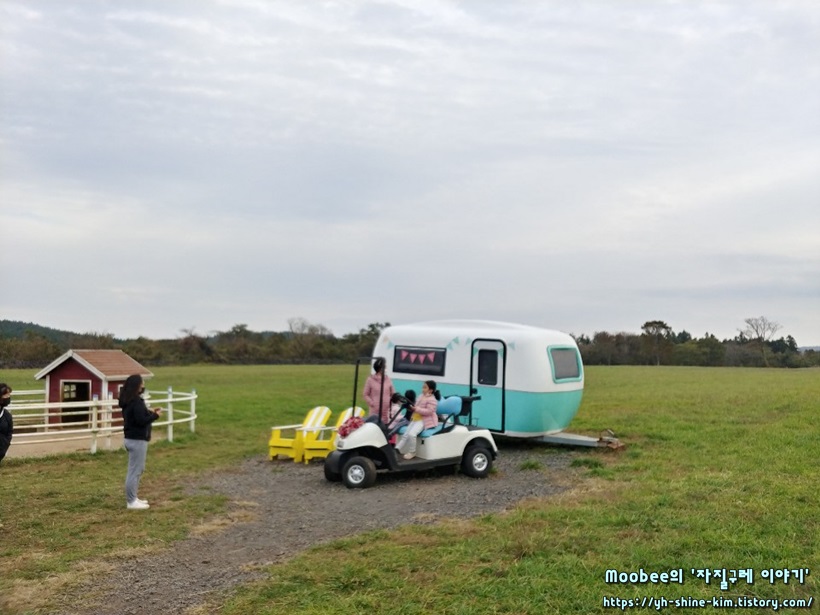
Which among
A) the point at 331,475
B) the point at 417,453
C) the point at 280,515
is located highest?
the point at 417,453

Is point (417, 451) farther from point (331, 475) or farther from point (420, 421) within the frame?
point (331, 475)

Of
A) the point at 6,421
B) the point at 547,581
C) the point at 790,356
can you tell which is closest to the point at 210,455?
the point at 6,421

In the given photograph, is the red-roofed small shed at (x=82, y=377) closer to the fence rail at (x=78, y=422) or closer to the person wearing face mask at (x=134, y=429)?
the fence rail at (x=78, y=422)

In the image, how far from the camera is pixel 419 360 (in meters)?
16.8

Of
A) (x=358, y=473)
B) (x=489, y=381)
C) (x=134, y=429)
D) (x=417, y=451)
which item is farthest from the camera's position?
(x=489, y=381)

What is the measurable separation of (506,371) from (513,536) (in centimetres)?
741

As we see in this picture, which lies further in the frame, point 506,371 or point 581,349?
point 581,349

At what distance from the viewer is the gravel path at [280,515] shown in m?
6.52

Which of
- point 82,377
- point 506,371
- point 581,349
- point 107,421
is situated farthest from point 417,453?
point 581,349

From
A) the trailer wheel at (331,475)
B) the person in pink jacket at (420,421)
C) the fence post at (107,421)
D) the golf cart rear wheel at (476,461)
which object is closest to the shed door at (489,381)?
the golf cart rear wheel at (476,461)

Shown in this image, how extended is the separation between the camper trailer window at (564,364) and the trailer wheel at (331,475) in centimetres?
536

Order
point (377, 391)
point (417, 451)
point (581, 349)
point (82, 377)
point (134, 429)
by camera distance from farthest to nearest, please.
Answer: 1. point (581, 349)
2. point (82, 377)
3. point (377, 391)
4. point (417, 451)
5. point (134, 429)

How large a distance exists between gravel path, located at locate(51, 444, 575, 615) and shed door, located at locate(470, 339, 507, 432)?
86 centimetres

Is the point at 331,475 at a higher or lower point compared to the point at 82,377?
lower
